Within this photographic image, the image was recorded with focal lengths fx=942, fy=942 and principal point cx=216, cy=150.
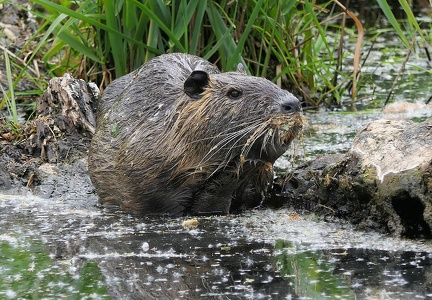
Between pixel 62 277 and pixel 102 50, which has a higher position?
pixel 102 50

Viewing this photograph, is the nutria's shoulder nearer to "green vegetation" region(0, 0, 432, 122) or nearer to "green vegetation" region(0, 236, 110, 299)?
"green vegetation" region(0, 0, 432, 122)

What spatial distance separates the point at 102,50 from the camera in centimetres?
790

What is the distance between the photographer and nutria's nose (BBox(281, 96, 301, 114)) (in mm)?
5355

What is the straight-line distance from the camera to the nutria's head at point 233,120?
539 centimetres

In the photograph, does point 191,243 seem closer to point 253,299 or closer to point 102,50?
point 253,299

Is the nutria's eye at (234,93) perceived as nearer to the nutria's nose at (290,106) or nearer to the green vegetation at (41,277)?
the nutria's nose at (290,106)

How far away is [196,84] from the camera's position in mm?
5680

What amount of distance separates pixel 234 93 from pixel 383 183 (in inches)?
42.2

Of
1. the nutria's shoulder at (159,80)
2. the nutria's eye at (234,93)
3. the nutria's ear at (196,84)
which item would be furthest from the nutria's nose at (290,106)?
the nutria's shoulder at (159,80)

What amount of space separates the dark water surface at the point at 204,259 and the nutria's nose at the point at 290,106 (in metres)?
0.65

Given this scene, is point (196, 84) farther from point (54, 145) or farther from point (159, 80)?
point (54, 145)

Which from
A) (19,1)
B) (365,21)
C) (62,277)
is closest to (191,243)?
(62,277)

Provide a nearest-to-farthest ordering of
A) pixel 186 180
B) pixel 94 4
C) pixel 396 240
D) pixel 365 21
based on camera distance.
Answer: pixel 396 240, pixel 186 180, pixel 94 4, pixel 365 21

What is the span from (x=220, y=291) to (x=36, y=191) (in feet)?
8.22
